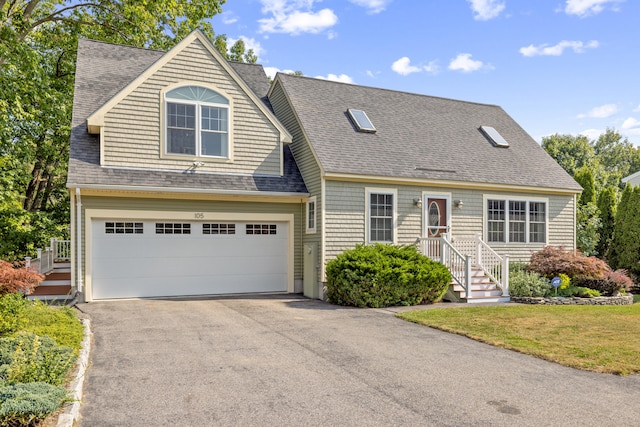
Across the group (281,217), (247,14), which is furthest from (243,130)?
(247,14)

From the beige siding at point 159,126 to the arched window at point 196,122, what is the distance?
23cm

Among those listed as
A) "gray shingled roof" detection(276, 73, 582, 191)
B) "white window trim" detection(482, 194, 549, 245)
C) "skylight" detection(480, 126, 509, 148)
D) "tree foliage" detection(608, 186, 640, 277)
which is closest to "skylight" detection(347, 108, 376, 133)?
"gray shingled roof" detection(276, 73, 582, 191)

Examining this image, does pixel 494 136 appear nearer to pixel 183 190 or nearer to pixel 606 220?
pixel 606 220

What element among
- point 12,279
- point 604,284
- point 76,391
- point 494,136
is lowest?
point 604,284

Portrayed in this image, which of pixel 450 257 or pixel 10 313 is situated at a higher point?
Result: pixel 450 257

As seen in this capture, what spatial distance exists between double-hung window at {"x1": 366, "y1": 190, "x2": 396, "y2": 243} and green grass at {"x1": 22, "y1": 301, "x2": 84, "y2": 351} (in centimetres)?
819

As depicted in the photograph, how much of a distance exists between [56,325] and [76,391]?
323 cm

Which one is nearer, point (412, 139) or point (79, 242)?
point (79, 242)

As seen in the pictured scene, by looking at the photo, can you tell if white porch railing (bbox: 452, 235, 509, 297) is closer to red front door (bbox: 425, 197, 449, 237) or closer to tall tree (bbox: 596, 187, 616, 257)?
red front door (bbox: 425, 197, 449, 237)

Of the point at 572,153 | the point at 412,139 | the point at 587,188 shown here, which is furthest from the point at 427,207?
the point at 572,153

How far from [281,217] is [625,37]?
10.5 m

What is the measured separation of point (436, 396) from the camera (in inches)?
215

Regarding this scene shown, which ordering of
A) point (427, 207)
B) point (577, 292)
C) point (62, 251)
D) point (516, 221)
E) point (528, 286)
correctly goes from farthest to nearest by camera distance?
point (62, 251) < point (516, 221) < point (427, 207) < point (577, 292) < point (528, 286)

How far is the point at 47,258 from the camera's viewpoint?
15.5 meters
